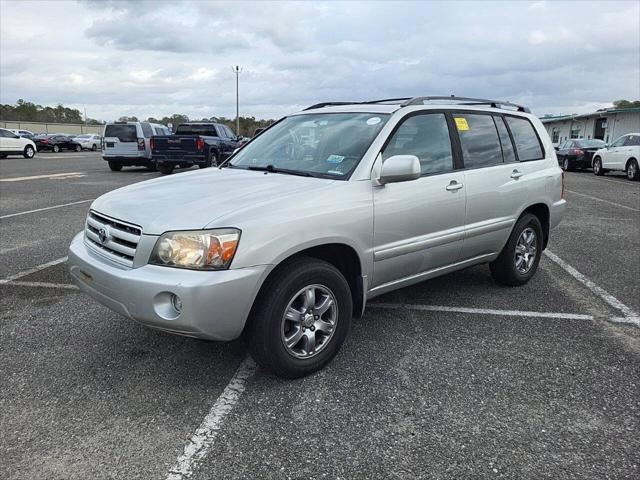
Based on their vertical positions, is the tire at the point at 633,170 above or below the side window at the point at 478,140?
below

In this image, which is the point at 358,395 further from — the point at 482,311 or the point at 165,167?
the point at 165,167

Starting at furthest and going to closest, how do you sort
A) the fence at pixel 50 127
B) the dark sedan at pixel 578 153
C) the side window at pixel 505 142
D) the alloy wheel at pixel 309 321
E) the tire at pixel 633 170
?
the fence at pixel 50 127
the dark sedan at pixel 578 153
the tire at pixel 633 170
the side window at pixel 505 142
the alloy wheel at pixel 309 321

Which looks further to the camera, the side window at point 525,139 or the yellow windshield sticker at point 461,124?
the side window at point 525,139

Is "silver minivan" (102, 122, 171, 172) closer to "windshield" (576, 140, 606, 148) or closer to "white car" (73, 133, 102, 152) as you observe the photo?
"windshield" (576, 140, 606, 148)

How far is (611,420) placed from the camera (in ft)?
9.41

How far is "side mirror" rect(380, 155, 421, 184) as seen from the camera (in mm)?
3408

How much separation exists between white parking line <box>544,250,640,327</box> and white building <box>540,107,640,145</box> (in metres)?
31.2

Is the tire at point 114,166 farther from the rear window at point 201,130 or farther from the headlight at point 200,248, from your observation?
the headlight at point 200,248

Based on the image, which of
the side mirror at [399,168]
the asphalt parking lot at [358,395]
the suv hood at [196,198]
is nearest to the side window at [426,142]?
the side mirror at [399,168]

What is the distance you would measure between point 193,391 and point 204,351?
558 mm

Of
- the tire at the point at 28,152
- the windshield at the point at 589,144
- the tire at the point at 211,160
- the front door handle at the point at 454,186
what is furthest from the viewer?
the tire at the point at 28,152

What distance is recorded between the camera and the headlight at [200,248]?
2.83 m

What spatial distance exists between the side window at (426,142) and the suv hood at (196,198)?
698mm

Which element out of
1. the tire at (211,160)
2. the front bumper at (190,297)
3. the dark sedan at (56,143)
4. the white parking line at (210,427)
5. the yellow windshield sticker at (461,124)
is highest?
the dark sedan at (56,143)
